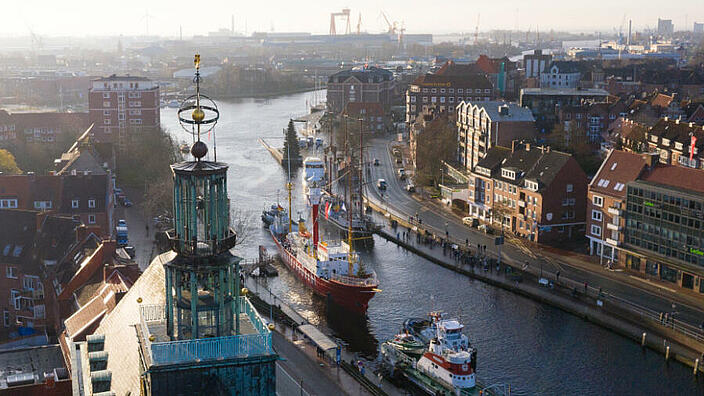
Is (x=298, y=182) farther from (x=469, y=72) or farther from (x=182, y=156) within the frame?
(x=469, y=72)

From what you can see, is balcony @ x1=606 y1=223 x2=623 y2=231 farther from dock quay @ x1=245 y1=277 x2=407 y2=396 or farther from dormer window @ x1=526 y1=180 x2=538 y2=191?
dock quay @ x1=245 y1=277 x2=407 y2=396

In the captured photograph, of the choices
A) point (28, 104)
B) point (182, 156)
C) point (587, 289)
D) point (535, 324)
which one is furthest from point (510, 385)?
point (28, 104)

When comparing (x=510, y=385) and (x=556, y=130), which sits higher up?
(x=556, y=130)

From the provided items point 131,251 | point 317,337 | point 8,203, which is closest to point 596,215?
point 317,337

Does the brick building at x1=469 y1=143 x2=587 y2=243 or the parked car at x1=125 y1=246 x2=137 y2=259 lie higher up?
the brick building at x1=469 y1=143 x2=587 y2=243

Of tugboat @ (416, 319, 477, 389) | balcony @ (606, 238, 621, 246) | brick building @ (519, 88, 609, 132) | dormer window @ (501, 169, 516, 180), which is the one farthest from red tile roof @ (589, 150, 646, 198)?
brick building @ (519, 88, 609, 132)

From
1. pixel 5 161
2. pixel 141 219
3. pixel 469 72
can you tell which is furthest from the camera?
pixel 469 72
